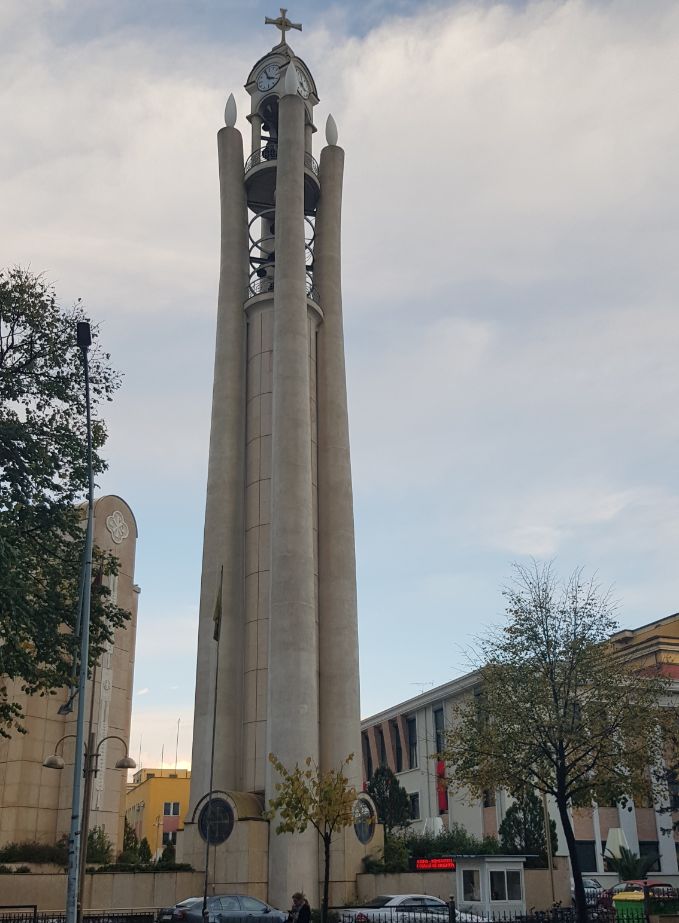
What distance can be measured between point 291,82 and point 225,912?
44.3m

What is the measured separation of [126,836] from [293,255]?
4729 centimetres

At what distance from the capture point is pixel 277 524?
149 feet

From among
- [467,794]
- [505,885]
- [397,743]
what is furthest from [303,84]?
[397,743]

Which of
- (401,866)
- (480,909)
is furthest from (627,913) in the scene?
(401,866)

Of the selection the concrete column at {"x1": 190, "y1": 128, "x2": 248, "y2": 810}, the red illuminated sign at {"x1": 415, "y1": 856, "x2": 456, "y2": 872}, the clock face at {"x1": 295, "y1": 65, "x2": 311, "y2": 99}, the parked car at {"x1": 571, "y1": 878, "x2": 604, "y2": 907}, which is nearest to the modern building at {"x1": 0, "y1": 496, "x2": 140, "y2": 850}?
the concrete column at {"x1": 190, "y1": 128, "x2": 248, "y2": 810}

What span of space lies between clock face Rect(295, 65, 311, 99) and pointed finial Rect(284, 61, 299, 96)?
2.97ft

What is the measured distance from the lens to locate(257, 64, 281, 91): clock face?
59188mm

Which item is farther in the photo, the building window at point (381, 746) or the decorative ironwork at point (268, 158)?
the building window at point (381, 746)

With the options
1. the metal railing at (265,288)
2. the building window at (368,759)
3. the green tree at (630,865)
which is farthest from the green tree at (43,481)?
the building window at (368,759)

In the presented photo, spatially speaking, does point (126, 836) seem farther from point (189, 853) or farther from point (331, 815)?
point (331, 815)

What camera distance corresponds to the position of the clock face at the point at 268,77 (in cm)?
5919

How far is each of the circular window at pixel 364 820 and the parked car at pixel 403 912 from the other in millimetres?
8395

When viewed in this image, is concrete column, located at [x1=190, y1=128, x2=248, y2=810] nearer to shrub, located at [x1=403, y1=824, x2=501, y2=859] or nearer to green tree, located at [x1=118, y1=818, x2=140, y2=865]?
green tree, located at [x1=118, y1=818, x2=140, y2=865]

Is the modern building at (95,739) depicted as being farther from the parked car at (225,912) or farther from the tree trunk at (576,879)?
the tree trunk at (576,879)
